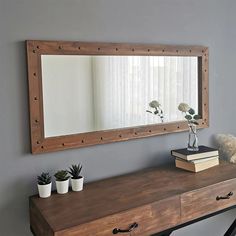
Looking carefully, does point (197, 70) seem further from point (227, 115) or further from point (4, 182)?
point (4, 182)

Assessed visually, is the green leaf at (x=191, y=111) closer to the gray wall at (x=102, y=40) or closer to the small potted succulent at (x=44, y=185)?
the gray wall at (x=102, y=40)

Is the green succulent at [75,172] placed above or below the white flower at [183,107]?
below

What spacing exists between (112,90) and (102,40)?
269 millimetres

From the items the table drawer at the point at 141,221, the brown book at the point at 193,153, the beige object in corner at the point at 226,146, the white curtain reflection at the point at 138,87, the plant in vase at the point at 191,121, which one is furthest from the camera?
the beige object in corner at the point at 226,146

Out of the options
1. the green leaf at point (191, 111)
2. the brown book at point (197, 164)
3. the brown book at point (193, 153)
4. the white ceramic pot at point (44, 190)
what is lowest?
the white ceramic pot at point (44, 190)

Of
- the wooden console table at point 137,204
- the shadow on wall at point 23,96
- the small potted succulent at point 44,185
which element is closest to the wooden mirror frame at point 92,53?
the shadow on wall at point 23,96

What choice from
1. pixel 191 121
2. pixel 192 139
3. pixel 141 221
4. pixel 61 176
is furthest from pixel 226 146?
pixel 61 176

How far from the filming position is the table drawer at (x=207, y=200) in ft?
5.00

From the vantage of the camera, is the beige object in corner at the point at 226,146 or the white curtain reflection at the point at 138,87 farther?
the beige object in corner at the point at 226,146

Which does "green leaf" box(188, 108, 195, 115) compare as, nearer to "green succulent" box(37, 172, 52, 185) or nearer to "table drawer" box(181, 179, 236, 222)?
"table drawer" box(181, 179, 236, 222)

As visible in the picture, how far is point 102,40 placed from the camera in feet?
5.53

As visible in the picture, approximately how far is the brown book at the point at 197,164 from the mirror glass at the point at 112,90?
0.91 feet

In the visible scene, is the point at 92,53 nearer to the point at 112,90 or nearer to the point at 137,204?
the point at 112,90

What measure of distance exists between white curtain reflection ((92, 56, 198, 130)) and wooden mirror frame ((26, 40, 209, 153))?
0.04 meters
